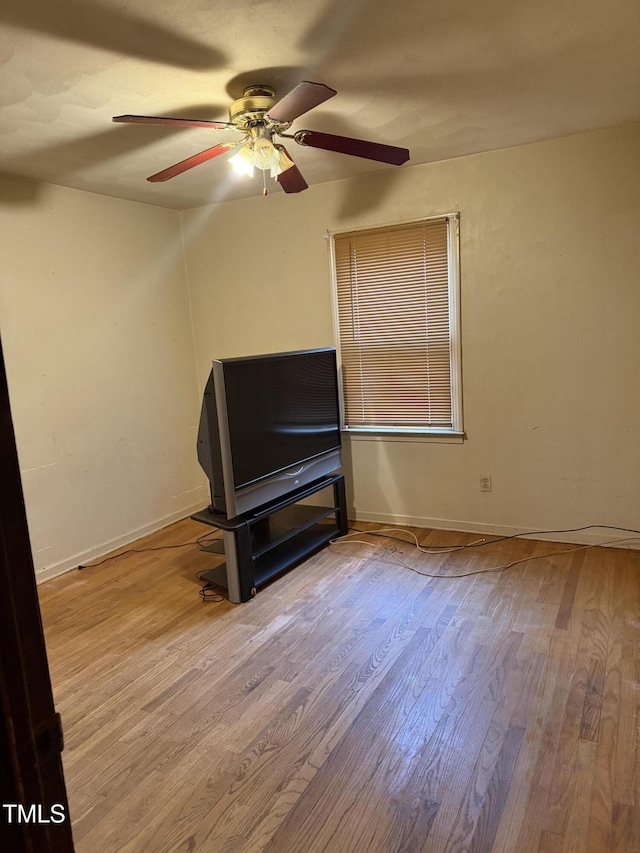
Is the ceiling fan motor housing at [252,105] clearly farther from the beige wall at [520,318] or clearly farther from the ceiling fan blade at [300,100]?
the beige wall at [520,318]

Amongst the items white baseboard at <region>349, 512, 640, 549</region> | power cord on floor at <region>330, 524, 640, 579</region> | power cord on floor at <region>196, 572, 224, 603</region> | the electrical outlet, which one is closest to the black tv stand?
power cord on floor at <region>196, 572, 224, 603</region>

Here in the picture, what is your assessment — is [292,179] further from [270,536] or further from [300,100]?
[270,536]

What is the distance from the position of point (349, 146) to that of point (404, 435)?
81.4 inches

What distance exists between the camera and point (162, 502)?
14.3 feet

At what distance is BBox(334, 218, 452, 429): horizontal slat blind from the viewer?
3678 millimetres

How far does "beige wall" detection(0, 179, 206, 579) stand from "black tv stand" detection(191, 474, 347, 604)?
985 millimetres

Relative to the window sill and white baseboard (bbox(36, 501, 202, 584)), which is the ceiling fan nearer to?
the window sill

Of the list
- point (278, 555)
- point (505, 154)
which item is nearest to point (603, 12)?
point (505, 154)

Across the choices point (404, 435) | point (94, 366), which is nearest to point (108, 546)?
point (94, 366)

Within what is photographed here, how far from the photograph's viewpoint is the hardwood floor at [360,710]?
5.29ft

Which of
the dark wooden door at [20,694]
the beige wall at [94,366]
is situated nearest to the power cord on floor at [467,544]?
the beige wall at [94,366]

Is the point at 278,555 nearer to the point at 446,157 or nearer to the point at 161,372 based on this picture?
the point at 161,372

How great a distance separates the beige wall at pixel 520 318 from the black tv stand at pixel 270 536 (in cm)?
42

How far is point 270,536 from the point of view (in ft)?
11.2
